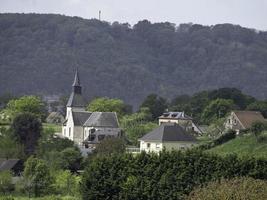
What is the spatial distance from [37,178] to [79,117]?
29.6 m

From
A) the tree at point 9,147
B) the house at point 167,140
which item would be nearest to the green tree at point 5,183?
the tree at point 9,147

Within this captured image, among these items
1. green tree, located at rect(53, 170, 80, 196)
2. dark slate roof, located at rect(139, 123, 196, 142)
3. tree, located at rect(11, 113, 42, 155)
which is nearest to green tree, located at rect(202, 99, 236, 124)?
dark slate roof, located at rect(139, 123, 196, 142)

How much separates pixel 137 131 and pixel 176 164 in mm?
36040

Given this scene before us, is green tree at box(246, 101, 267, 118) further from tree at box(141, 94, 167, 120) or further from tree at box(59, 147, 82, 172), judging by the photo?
tree at box(59, 147, 82, 172)

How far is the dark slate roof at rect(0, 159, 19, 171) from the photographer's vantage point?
2183 inches

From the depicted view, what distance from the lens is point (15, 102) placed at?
88.4 m

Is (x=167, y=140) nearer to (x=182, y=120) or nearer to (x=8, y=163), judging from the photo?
(x=8, y=163)

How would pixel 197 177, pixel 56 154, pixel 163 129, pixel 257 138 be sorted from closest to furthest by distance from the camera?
pixel 197 177
pixel 257 138
pixel 56 154
pixel 163 129

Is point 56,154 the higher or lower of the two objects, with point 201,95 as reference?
lower

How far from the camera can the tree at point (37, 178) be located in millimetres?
48656

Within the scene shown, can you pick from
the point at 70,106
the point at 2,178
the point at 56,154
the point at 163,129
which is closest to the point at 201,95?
the point at 70,106

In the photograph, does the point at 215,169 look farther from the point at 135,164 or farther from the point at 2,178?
the point at 2,178

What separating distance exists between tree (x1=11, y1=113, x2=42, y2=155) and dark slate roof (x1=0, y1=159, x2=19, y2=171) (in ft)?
23.3

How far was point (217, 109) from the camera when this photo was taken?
283 ft
